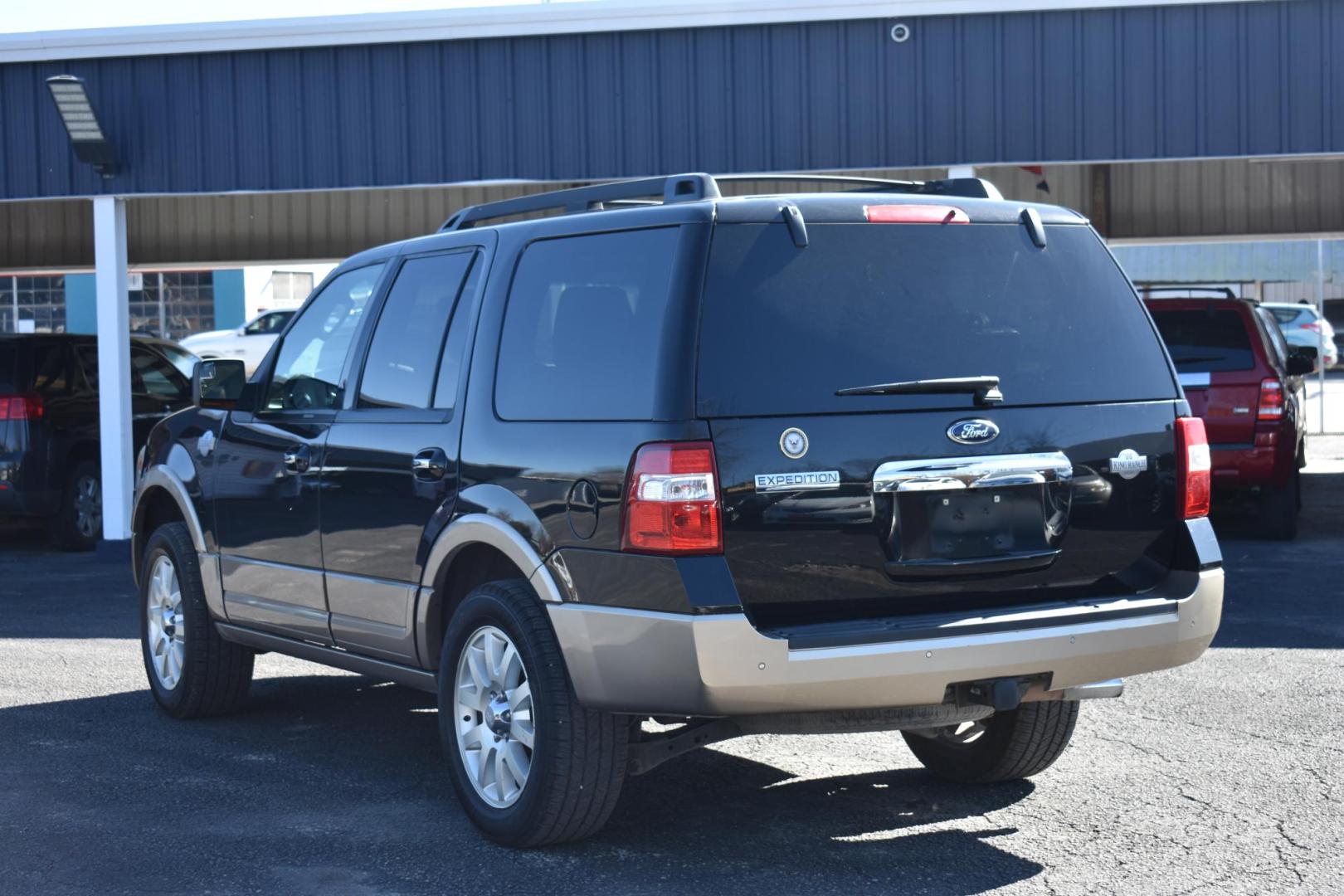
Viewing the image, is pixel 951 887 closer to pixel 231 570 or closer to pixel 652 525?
pixel 652 525

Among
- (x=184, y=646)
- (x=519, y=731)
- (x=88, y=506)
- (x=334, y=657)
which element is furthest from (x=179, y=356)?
(x=519, y=731)

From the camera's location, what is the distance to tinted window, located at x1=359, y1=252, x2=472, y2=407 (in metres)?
5.76

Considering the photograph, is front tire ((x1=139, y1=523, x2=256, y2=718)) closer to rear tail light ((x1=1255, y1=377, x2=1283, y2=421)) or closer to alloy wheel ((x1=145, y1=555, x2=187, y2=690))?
alloy wheel ((x1=145, y1=555, x2=187, y2=690))

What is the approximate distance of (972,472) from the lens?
4.82m

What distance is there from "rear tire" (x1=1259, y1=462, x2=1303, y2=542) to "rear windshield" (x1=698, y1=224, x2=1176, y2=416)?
320 inches

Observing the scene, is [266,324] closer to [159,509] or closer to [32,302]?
[32,302]

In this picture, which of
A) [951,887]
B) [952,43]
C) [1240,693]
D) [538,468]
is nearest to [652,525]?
[538,468]

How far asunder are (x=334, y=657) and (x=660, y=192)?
220cm

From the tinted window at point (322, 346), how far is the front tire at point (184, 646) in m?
0.95

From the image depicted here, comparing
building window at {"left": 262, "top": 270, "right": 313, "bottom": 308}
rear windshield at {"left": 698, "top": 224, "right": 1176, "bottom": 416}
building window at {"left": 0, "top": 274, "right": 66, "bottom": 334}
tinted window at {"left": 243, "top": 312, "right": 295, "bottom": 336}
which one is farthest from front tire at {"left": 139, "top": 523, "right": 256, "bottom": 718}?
building window at {"left": 0, "top": 274, "right": 66, "bottom": 334}

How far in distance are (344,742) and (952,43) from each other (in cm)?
769

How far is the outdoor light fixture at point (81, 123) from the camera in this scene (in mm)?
13391

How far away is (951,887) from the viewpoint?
15.8ft

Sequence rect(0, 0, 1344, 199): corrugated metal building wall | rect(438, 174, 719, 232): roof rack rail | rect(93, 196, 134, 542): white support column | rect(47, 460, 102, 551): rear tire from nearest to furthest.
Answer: rect(438, 174, 719, 232): roof rack rail
rect(0, 0, 1344, 199): corrugated metal building wall
rect(93, 196, 134, 542): white support column
rect(47, 460, 102, 551): rear tire
